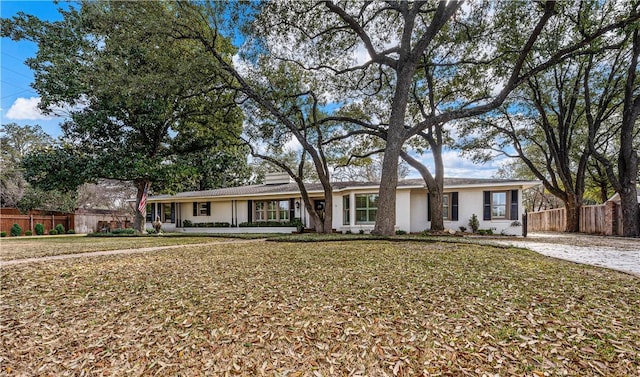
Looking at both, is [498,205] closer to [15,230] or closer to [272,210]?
[272,210]

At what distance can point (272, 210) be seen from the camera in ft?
60.9

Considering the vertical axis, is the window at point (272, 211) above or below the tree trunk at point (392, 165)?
below

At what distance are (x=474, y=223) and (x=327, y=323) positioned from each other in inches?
537

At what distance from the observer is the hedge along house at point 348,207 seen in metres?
14.5

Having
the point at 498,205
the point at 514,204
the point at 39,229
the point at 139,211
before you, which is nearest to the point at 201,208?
the point at 139,211

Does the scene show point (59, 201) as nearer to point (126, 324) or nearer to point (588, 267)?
point (126, 324)

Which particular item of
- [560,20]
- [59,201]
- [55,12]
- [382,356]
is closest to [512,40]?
[560,20]

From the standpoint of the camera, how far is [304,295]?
3820mm

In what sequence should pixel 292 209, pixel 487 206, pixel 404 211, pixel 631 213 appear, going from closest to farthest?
pixel 631 213 → pixel 487 206 → pixel 404 211 → pixel 292 209

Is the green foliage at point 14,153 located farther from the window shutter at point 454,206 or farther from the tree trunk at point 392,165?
the window shutter at point 454,206

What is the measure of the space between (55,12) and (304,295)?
19.4 m

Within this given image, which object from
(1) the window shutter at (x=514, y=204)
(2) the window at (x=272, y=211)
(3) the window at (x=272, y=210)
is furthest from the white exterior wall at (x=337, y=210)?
(1) the window shutter at (x=514, y=204)

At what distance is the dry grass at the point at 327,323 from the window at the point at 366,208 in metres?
10.5

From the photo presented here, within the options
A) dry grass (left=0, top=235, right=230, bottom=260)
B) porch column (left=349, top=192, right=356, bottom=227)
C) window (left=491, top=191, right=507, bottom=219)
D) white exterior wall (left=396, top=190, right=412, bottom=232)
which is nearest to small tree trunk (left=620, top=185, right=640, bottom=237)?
window (left=491, top=191, right=507, bottom=219)
